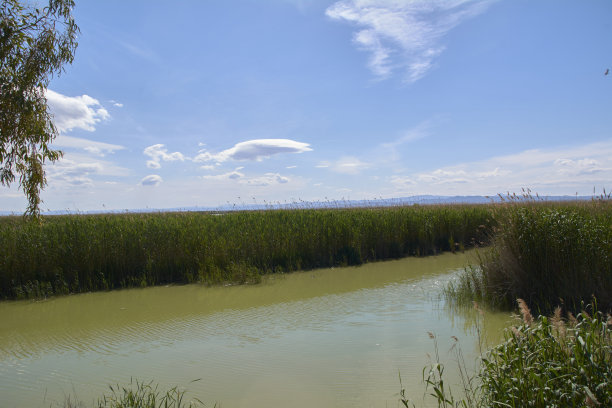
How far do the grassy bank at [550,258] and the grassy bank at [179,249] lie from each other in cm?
458

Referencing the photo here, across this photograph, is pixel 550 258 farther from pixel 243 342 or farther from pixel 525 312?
pixel 243 342

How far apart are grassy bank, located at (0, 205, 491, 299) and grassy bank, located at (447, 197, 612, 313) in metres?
4.58

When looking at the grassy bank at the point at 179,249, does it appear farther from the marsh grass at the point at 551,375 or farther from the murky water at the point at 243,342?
the marsh grass at the point at 551,375

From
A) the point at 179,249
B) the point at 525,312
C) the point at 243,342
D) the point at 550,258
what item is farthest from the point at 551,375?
the point at 179,249

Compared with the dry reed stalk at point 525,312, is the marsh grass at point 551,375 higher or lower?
lower

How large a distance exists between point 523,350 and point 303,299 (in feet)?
16.5

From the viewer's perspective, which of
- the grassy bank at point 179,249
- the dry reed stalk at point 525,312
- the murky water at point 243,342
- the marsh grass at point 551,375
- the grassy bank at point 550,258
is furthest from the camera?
the grassy bank at point 179,249

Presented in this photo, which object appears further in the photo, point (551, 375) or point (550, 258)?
point (550, 258)

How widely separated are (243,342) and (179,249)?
5.31 metres

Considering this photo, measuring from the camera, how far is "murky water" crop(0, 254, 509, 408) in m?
3.91

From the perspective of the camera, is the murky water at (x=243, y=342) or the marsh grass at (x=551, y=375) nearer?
the marsh grass at (x=551, y=375)

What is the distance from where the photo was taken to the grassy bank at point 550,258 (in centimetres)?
539

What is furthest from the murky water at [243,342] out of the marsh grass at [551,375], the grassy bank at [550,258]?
the marsh grass at [551,375]

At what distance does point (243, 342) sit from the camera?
5250 mm
